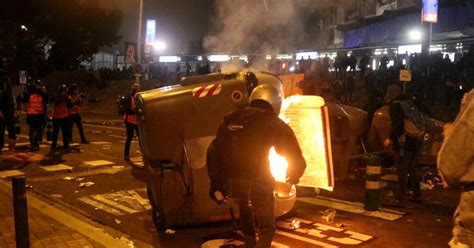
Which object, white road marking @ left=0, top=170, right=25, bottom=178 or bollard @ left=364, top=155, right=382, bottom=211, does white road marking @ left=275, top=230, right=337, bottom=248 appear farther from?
white road marking @ left=0, top=170, right=25, bottom=178

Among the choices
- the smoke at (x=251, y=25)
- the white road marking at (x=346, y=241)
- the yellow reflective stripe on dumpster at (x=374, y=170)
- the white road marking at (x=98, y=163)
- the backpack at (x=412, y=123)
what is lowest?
the white road marking at (x=98, y=163)

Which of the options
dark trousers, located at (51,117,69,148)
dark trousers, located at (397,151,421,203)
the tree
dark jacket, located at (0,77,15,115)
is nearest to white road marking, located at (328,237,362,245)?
dark trousers, located at (397,151,421,203)

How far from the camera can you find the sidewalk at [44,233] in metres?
5.49

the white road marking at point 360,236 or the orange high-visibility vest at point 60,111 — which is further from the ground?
the orange high-visibility vest at point 60,111

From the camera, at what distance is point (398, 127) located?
24.5ft

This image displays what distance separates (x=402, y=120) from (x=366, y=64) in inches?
592

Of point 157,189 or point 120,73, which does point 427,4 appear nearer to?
point 157,189

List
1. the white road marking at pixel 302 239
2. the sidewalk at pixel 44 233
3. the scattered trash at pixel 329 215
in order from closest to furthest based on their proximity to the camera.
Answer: the sidewalk at pixel 44 233, the white road marking at pixel 302 239, the scattered trash at pixel 329 215

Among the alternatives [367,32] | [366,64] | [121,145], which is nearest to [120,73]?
[367,32]

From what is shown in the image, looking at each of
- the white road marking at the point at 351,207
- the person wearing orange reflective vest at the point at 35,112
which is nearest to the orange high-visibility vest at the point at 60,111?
the person wearing orange reflective vest at the point at 35,112

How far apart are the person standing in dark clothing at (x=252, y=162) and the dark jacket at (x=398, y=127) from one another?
3878 millimetres

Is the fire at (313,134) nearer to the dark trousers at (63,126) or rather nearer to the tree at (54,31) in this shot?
the dark trousers at (63,126)

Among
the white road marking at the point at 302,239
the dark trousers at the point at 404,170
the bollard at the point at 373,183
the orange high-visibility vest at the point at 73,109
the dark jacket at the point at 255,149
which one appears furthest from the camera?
the orange high-visibility vest at the point at 73,109

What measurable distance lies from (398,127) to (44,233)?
5179 mm
